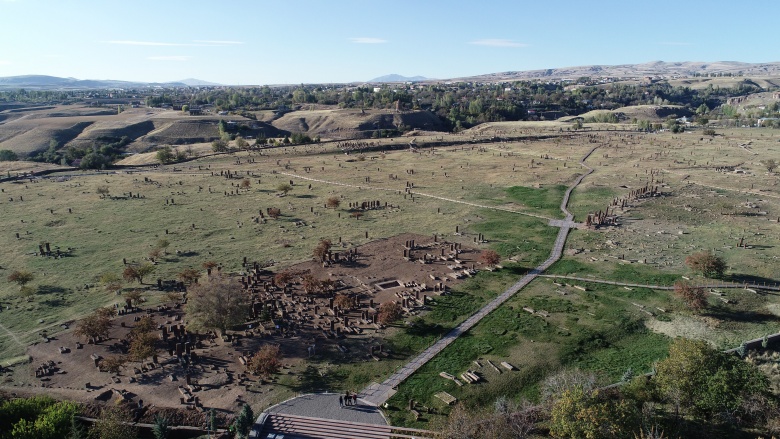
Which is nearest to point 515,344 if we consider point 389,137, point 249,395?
point 249,395

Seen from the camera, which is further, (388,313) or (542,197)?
(542,197)

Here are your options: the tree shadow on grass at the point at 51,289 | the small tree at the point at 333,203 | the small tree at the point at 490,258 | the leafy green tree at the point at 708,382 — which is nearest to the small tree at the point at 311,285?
the small tree at the point at 490,258

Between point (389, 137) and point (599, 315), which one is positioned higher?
point (389, 137)

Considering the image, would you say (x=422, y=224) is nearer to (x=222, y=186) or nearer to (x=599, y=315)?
Answer: (x=599, y=315)

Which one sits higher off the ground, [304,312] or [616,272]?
[616,272]

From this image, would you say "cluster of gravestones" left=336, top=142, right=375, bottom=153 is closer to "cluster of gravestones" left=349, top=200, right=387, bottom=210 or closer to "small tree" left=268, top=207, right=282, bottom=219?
"cluster of gravestones" left=349, top=200, right=387, bottom=210

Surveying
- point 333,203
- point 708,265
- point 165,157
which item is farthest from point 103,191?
point 708,265

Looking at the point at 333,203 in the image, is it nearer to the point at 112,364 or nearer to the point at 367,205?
the point at 367,205

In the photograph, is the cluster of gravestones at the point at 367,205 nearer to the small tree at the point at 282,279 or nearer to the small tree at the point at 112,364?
the small tree at the point at 282,279
